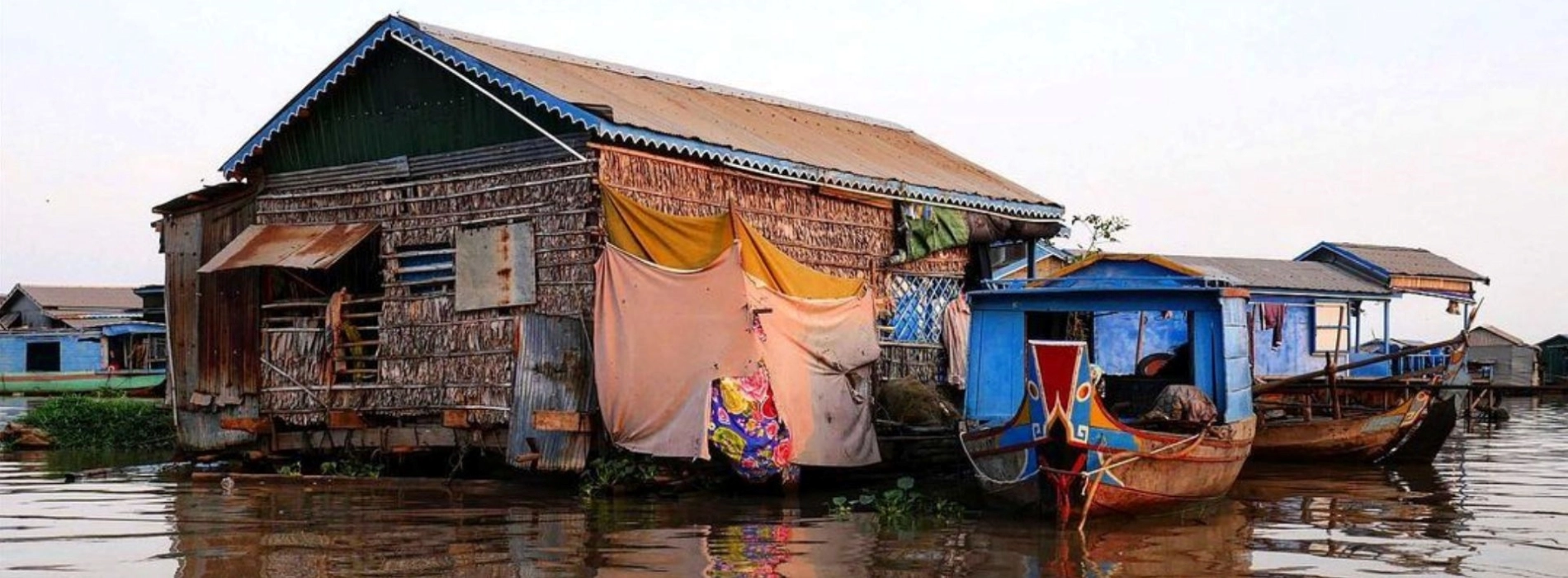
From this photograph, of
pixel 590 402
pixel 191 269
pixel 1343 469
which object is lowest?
pixel 1343 469

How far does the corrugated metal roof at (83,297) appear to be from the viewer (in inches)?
1772

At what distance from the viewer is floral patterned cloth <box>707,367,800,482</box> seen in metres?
13.0

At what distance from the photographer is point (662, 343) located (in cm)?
1337

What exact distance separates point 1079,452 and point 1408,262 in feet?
64.3

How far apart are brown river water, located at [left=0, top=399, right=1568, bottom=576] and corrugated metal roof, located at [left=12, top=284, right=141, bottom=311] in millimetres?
32692

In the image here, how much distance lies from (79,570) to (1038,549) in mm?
6171

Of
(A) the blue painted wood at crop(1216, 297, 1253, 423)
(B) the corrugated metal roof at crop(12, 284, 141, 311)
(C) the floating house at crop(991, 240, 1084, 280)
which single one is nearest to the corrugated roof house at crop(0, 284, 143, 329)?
(B) the corrugated metal roof at crop(12, 284, 141, 311)

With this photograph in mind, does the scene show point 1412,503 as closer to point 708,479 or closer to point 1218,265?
point 708,479

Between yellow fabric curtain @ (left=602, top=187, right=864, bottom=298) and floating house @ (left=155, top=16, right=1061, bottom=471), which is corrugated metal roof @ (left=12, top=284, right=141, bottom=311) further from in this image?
yellow fabric curtain @ (left=602, top=187, right=864, bottom=298)

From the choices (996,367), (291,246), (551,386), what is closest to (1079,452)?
(996,367)

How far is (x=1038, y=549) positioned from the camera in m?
10.6

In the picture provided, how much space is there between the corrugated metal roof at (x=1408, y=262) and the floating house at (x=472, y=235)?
12810 millimetres

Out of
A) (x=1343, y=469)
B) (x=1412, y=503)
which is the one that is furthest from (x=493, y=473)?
(x=1343, y=469)

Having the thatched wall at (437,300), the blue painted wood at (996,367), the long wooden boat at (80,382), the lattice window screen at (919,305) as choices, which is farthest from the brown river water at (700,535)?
the long wooden boat at (80,382)
